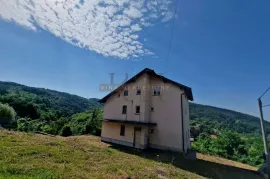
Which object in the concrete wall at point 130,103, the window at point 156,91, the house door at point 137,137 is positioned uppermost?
the window at point 156,91

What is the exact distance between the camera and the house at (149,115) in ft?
54.0

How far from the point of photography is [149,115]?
18.1m

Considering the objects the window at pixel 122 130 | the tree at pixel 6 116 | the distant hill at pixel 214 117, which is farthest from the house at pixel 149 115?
the distant hill at pixel 214 117

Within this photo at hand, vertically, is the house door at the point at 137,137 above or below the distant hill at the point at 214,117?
below

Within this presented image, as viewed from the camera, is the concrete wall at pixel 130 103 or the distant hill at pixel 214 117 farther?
the distant hill at pixel 214 117

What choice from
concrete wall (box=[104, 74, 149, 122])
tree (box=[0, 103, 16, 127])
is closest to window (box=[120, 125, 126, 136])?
concrete wall (box=[104, 74, 149, 122])

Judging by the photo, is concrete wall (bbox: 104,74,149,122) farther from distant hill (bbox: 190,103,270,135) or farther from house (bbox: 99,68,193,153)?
distant hill (bbox: 190,103,270,135)

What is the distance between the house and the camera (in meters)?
16.5

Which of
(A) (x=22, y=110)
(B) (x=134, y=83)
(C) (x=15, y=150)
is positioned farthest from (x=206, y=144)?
(A) (x=22, y=110)

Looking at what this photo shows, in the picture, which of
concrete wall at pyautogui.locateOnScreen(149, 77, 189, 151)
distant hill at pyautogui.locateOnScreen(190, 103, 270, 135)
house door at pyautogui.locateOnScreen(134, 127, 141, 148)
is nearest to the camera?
concrete wall at pyautogui.locateOnScreen(149, 77, 189, 151)

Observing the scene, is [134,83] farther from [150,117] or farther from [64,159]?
[64,159]

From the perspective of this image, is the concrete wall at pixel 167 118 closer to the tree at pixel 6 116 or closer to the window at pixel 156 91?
the window at pixel 156 91

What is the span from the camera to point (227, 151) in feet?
91.1

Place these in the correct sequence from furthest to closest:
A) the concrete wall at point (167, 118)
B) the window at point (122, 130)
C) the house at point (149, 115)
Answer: the window at point (122, 130)
the house at point (149, 115)
the concrete wall at point (167, 118)
